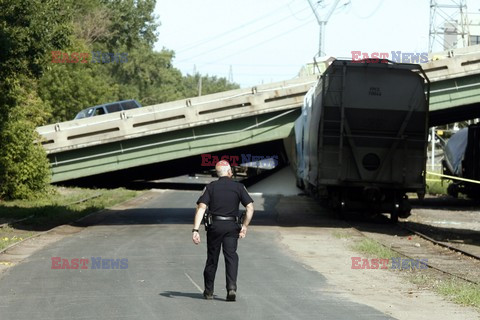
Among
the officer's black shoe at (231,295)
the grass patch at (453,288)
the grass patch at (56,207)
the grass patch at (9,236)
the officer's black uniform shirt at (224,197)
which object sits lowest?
the grass patch at (56,207)

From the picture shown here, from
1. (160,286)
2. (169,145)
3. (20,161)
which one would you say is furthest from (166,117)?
(160,286)

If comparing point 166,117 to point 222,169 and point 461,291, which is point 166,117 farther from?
point 461,291

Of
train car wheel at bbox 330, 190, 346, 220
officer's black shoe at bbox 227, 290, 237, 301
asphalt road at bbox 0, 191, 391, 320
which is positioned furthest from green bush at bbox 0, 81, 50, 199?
officer's black shoe at bbox 227, 290, 237, 301

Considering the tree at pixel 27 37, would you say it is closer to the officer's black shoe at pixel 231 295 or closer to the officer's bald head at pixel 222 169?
the officer's bald head at pixel 222 169

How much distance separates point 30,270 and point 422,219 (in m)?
16.9

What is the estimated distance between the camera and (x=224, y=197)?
10625 mm

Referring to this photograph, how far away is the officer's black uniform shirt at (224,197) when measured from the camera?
10602 millimetres

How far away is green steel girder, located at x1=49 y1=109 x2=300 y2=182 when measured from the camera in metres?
26.2

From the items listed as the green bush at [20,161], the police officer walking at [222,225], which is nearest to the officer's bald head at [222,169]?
the police officer walking at [222,225]

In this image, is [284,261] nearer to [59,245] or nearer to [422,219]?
[59,245]

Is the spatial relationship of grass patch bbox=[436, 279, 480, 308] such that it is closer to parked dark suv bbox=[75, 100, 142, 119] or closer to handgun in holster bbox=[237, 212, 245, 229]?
handgun in holster bbox=[237, 212, 245, 229]

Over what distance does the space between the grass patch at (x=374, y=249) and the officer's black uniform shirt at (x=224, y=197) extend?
20.3 ft

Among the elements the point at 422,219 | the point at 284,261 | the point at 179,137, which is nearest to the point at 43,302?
the point at 284,261

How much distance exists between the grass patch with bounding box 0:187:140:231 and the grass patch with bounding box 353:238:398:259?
9.33 meters
